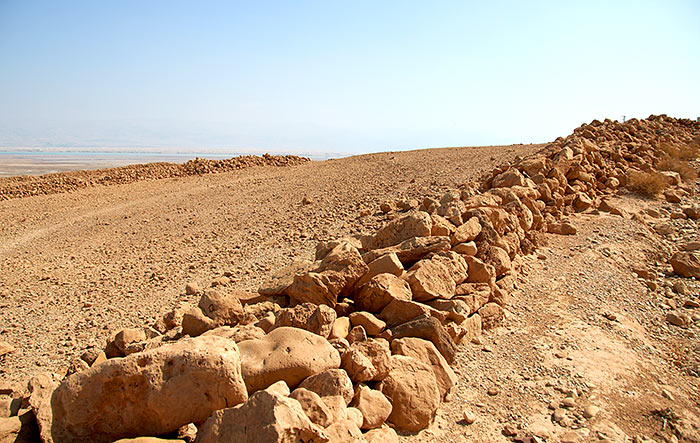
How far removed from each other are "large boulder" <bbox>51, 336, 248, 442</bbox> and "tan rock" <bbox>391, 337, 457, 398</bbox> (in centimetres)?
166

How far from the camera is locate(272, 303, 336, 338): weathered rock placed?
12.8ft

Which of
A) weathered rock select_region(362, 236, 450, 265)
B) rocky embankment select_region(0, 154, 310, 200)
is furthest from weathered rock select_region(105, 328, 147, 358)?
rocky embankment select_region(0, 154, 310, 200)

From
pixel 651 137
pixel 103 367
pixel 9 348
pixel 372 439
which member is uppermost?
pixel 651 137

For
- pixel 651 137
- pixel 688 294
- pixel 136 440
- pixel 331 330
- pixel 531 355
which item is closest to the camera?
pixel 136 440

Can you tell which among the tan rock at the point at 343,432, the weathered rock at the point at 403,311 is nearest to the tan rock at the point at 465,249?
the weathered rock at the point at 403,311

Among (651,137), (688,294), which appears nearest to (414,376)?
(688,294)

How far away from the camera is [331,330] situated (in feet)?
13.3

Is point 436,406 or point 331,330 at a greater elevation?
point 331,330

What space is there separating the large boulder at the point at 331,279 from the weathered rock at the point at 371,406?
1.44 metres

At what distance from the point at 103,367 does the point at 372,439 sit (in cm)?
179

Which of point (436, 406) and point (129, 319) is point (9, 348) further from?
point (436, 406)

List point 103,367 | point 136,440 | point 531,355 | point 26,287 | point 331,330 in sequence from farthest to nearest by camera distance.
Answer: point 26,287
point 531,355
point 331,330
point 103,367
point 136,440

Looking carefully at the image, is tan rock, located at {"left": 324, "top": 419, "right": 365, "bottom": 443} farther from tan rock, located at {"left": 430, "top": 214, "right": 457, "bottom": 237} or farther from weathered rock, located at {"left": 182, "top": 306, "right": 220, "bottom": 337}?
tan rock, located at {"left": 430, "top": 214, "right": 457, "bottom": 237}

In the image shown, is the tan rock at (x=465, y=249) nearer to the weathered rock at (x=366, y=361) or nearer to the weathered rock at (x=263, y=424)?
the weathered rock at (x=366, y=361)
